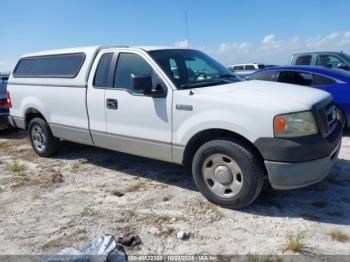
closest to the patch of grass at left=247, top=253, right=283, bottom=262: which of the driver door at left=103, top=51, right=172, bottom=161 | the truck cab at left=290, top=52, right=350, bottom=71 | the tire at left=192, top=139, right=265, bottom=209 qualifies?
the tire at left=192, top=139, right=265, bottom=209

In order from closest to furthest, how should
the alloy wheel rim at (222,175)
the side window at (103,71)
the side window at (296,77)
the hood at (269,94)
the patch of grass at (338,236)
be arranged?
the patch of grass at (338,236) < the hood at (269,94) < the alloy wheel rim at (222,175) < the side window at (103,71) < the side window at (296,77)

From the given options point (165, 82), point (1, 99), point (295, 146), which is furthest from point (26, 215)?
point (1, 99)

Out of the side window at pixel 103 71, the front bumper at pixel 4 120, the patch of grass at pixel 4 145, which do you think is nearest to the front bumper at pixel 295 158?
the side window at pixel 103 71

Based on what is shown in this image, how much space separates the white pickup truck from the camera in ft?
11.9

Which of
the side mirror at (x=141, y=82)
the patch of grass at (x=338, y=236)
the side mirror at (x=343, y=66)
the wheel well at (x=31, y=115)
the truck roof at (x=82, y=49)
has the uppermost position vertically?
the truck roof at (x=82, y=49)

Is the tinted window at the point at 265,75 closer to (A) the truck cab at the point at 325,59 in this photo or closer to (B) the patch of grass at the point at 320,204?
(A) the truck cab at the point at 325,59

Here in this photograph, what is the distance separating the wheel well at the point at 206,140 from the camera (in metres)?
3.87

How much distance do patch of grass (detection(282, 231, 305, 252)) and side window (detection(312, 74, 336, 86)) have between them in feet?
15.2

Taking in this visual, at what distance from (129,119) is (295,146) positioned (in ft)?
7.37

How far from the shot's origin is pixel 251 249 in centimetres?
329

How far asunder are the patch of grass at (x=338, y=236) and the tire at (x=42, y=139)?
4.83 meters

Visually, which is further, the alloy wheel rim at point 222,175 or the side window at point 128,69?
the side window at point 128,69

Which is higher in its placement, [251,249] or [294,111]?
[294,111]

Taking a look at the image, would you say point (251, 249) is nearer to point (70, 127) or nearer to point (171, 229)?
point (171, 229)
